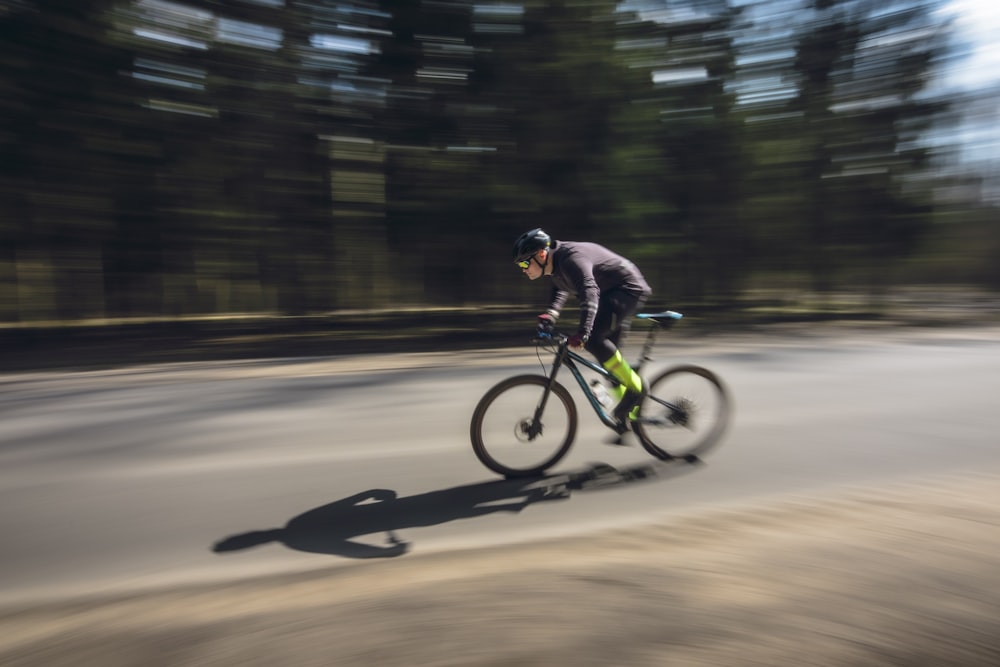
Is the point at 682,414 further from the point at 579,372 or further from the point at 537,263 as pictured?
the point at 537,263

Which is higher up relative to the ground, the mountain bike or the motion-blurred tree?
the motion-blurred tree

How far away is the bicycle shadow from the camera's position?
399 cm

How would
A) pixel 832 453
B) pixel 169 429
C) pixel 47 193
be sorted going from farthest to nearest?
1. pixel 47 193
2. pixel 169 429
3. pixel 832 453

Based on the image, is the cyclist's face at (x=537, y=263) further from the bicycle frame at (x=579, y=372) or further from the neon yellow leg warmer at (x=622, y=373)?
the neon yellow leg warmer at (x=622, y=373)

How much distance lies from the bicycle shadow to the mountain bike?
16 centimetres

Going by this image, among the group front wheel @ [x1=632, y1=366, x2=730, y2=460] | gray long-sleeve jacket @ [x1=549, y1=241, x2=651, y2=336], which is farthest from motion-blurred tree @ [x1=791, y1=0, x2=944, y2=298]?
gray long-sleeve jacket @ [x1=549, y1=241, x2=651, y2=336]

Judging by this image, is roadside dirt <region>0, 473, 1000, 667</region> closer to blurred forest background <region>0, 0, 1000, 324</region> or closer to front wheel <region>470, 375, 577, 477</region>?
front wheel <region>470, 375, 577, 477</region>

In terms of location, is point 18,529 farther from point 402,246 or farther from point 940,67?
point 940,67

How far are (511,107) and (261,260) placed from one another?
21.3ft

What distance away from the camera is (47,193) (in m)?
13.7

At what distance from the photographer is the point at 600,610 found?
3.11m

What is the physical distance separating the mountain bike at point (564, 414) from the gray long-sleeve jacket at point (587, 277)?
0.24 m

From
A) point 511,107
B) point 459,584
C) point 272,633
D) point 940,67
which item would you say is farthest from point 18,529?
point 940,67

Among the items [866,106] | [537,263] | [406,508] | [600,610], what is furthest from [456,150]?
[600,610]
